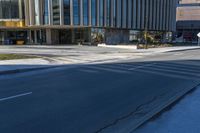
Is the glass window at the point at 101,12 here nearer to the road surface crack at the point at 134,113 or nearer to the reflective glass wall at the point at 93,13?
the reflective glass wall at the point at 93,13

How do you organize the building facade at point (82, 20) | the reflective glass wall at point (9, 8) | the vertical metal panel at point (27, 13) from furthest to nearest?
the reflective glass wall at point (9, 8)
the vertical metal panel at point (27, 13)
the building facade at point (82, 20)

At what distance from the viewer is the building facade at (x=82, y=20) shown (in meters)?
51.1

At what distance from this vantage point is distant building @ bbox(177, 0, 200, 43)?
105 meters

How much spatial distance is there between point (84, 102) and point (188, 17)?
106936 millimetres

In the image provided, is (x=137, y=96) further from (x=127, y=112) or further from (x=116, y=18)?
(x=116, y=18)

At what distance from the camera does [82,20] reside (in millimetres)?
50969

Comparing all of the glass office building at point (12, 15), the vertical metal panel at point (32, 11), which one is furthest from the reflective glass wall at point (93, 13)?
the vertical metal panel at point (32, 11)

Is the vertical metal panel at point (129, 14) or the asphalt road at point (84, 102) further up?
the vertical metal panel at point (129, 14)

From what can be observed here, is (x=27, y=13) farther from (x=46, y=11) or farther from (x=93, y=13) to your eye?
(x=93, y=13)

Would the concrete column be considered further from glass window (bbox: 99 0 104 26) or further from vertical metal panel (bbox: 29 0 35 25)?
glass window (bbox: 99 0 104 26)

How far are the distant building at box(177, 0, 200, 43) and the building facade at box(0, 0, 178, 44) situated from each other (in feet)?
152

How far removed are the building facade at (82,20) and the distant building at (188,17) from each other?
4633 cm

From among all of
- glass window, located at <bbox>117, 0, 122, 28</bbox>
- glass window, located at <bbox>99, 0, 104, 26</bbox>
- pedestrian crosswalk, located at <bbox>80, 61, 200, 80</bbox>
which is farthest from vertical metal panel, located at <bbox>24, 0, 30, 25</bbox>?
pedestrian crosswalk, located at <bbox>80, 61, 200, 80</bbox>

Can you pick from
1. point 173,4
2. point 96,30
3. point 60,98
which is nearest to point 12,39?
point 96,30
